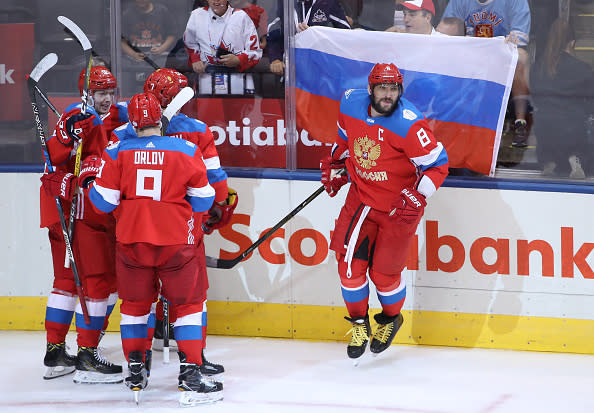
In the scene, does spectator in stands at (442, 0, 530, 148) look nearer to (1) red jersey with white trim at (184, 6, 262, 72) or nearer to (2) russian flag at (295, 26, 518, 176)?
(2) russian flag at (295, 26, 518, 176)

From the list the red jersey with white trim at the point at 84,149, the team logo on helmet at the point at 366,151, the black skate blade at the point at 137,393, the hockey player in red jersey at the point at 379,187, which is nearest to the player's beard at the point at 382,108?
the hockey player in red jersey at the point at 379,187

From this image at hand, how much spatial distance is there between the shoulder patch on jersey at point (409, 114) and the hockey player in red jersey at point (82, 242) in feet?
4.29

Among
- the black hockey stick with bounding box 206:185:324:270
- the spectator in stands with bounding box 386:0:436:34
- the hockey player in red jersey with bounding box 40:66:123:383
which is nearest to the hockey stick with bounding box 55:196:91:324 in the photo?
the hockey player in red jersey with bounding box 40:66:123:383

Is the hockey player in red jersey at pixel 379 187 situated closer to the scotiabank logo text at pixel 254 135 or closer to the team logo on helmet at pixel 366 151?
the team logo on helmet at pixel 366 151

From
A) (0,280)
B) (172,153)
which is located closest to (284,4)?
(172,153)

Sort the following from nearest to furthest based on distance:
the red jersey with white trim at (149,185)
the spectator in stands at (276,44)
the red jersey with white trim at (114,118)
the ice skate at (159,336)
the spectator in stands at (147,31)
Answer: the red jersey with white trim at (149,185)
the red jersey with white trim at (114,118)
the ice skate at (159,336)
the spectator in stands at (276,44)
the spectator in stands at (147,31)

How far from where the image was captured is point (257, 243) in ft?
14.4

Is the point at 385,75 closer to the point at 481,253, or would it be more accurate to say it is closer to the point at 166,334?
the point at 481,253

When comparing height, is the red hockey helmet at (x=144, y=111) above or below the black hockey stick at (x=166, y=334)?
above

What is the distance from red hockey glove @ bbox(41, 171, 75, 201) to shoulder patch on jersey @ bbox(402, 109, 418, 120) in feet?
4.81

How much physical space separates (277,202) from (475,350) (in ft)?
4.07

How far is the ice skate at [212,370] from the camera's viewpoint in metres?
3.84

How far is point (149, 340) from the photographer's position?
3.85 metres

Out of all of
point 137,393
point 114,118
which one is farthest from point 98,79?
point 137,393
